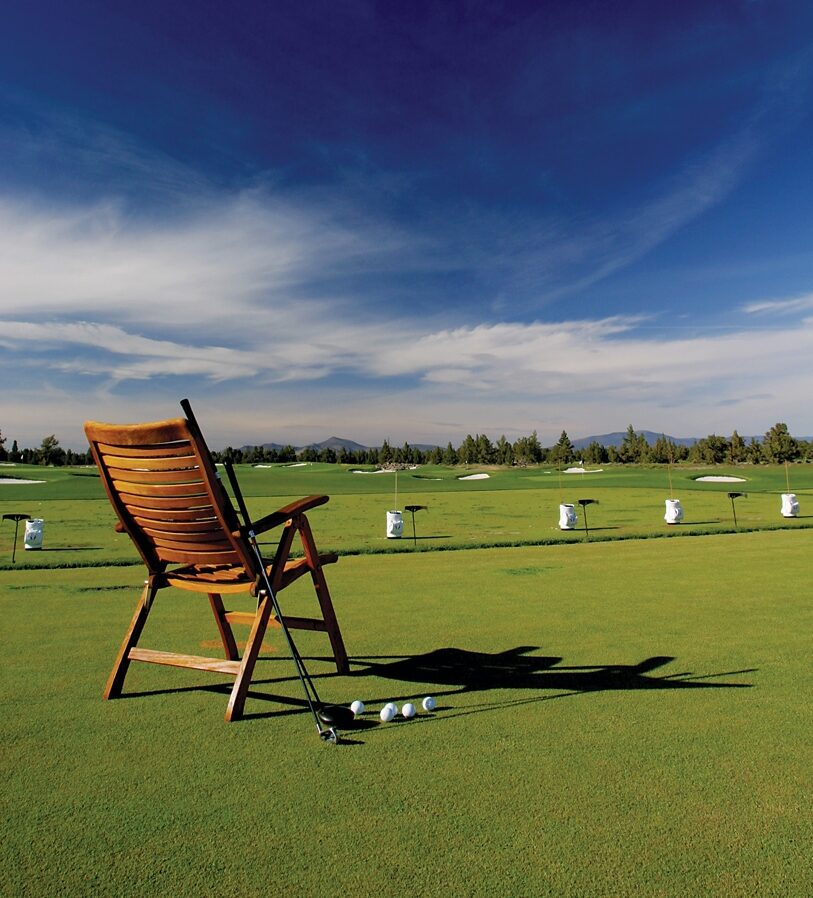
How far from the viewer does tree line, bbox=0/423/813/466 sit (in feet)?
267

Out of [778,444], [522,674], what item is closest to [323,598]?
[522,674]

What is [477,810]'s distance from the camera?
255 centimetres

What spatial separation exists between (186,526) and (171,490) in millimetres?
234

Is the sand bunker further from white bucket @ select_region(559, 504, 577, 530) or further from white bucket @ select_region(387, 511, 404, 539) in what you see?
white bucket @ select_region(387, 511, 404, 539)

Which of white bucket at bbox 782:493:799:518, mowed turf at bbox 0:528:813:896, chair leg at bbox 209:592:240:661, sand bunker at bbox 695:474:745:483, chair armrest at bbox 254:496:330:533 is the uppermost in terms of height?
chair armrest at bbox 254:496:330:533

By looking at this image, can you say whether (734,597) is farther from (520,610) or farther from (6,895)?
(6,895)

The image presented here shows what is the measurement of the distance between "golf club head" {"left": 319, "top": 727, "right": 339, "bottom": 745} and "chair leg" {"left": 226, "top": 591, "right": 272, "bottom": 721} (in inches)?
19.8

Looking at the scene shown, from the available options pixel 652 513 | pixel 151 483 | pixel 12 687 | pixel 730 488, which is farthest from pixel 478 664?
pixel 730 488

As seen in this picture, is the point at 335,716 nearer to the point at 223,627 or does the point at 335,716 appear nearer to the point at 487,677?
the point at 487,677

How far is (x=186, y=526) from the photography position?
3846 mm

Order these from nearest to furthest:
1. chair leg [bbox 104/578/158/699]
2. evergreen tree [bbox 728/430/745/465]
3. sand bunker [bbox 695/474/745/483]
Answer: chair leg [bbox 104/578/158/699] → sand bunker [bbox 695/474/745/483] → evergreen tree [bbox 728/430/745/465]

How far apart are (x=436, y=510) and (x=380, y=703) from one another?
21.8 m

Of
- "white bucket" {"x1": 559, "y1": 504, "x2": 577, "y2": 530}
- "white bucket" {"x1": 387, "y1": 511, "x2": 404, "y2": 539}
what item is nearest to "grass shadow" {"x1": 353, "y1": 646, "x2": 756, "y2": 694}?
"white bucket" {"x1": 387, "y1": 511, "x2": 404, "y2": 539}

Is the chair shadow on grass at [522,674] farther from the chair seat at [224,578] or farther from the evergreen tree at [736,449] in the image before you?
the evergreen tree at [736,449]
